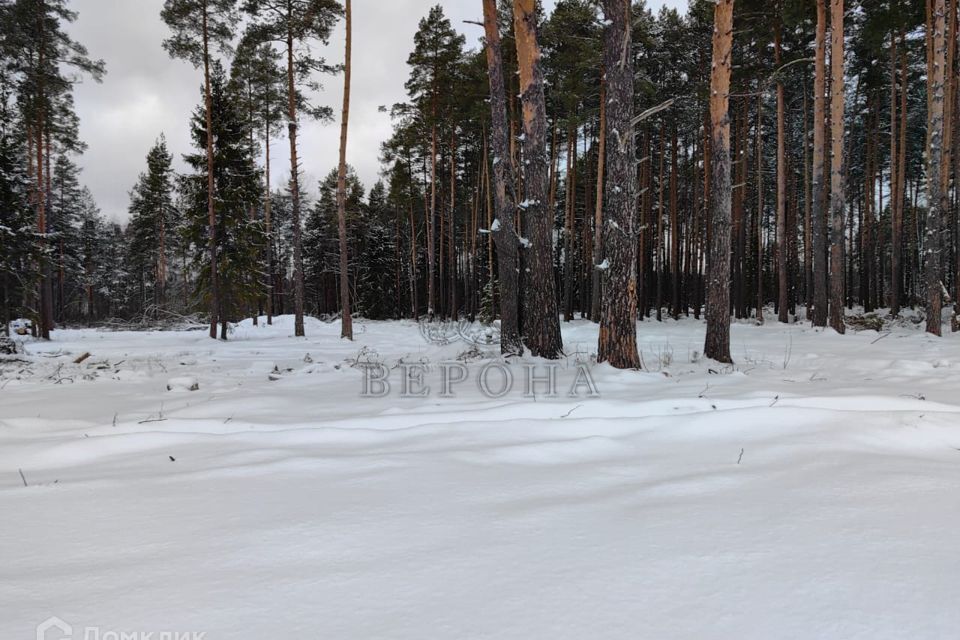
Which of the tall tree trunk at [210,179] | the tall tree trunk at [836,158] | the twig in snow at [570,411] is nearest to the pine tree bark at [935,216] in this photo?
the tall tree trunk at [836,158]

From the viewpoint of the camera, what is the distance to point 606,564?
114 centimetres

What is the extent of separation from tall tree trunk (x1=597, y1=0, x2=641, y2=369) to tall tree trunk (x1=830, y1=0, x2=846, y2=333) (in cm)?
821

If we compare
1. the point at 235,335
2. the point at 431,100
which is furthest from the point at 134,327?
the point at 431,100

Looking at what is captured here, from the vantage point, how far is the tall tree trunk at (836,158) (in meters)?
10.1

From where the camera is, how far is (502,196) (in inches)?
295

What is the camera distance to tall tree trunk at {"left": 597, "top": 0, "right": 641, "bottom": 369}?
17.4 ft

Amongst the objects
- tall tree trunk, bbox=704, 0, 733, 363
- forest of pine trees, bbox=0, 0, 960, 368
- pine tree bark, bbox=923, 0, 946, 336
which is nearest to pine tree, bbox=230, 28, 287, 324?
forest of pine trees, bbox=0, 0, 960, 368

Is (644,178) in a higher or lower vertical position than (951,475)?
higher

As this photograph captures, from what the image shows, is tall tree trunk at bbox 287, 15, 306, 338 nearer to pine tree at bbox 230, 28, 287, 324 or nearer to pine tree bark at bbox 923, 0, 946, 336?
pine tree at bbox 230, 28, 287, 324

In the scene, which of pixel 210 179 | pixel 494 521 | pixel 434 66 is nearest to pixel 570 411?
pixel 494 521

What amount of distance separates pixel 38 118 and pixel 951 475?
2259cm

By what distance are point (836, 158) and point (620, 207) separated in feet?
28.6

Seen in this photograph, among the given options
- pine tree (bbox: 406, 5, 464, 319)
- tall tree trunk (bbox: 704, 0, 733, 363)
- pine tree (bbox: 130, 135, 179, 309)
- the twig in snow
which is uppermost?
pine tree (bbox: 406, 5, 464, 319)

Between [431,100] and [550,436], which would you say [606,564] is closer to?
[550,436]
